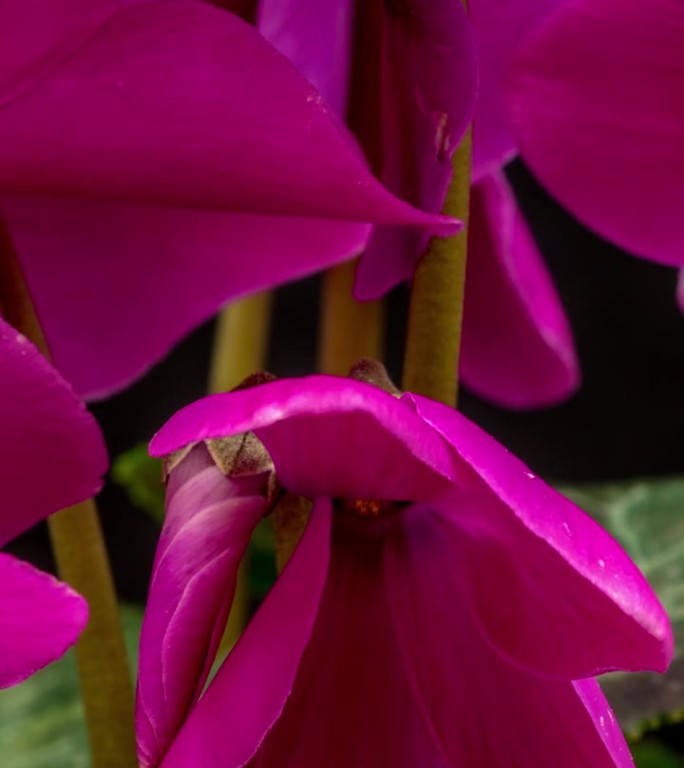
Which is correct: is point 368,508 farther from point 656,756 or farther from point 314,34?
point 656,756

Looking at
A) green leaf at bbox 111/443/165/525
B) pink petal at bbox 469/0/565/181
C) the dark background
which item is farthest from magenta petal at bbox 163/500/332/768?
the dark background

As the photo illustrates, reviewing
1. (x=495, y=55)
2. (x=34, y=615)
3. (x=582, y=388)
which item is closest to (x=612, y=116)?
(x=495, y=55)

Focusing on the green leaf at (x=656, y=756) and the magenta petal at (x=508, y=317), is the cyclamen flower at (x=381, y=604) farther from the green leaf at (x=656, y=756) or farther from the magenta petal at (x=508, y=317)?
the green leaf at (x=656, y=756)

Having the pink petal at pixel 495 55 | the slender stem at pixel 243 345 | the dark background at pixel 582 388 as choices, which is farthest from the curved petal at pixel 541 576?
the dark background at pixel 582 388

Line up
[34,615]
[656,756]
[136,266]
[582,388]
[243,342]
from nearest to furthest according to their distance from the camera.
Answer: [34,615] < [136,266] < [243,342] < [656,756] < [582,388]

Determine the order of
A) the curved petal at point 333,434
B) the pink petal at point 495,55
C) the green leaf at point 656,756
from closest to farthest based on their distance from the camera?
the curved petal at point 333,434 → the pink petal at point 495,55 → the green leaf at point 656,756

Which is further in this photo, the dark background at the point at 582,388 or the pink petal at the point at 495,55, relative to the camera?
the dark background at the point at 582,388

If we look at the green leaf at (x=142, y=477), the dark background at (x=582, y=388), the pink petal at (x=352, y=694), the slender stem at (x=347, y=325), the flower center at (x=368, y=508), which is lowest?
the dark background at (x=582, y=388)
